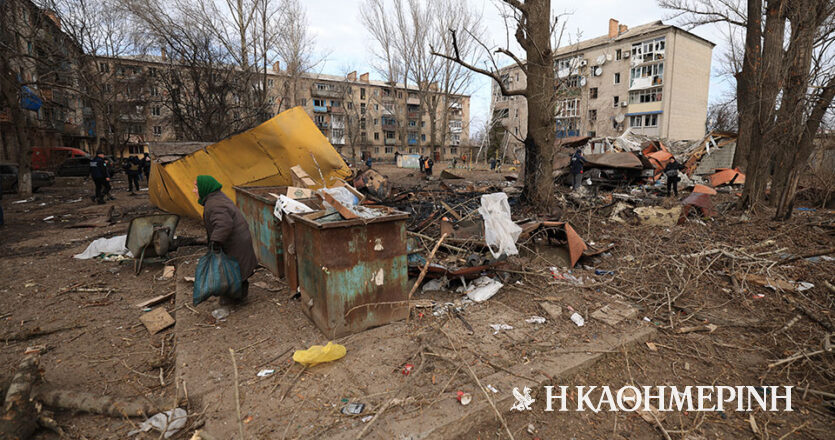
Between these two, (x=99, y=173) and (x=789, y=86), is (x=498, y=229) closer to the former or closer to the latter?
(x=789, y=86)

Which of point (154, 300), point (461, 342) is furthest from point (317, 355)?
point (154, 300)

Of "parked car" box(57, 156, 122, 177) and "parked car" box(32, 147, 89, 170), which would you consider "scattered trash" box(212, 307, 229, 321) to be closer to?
"parked car" box(57, 156, 122, 177)

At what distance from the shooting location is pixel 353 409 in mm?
2400

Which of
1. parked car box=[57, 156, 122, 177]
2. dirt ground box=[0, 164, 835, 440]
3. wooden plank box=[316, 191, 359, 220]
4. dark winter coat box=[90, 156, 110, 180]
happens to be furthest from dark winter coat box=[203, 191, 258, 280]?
parked car box=[57, 156, 122, 177]

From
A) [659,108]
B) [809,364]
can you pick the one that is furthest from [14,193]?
[659,108]

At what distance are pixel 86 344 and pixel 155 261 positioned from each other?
2448 millimetres

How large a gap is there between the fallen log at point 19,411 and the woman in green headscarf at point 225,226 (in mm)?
1640

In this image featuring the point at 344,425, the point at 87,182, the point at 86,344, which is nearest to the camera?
the point at 344,425

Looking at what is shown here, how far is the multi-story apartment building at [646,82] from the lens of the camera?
1276 inches

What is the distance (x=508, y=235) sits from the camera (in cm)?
450

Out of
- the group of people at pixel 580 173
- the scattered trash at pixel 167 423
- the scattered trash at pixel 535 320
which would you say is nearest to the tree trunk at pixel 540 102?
the scattered trash at pixel 535 320

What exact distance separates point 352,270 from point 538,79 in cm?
542

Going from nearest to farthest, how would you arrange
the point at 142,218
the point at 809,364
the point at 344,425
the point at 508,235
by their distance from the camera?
the point at 344,425
the point at 809,364
the point at 508,235
the point at 142,218

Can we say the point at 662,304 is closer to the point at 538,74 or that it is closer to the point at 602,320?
the point at 602,320
